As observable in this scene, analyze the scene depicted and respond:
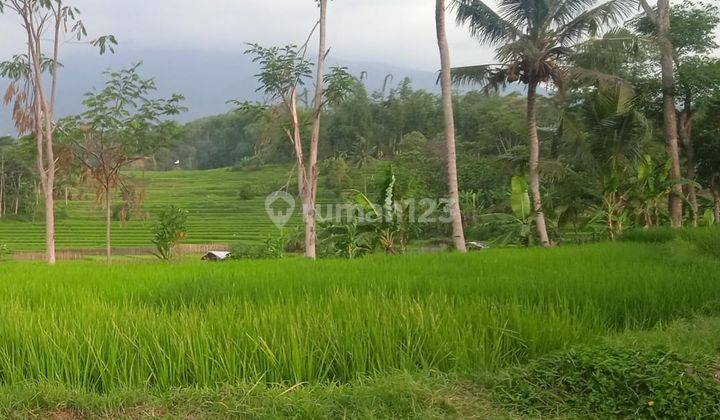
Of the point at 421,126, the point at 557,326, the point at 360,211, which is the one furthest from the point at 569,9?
the point at 421,126

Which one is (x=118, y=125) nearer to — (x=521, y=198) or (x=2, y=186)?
(x=521, y=198)

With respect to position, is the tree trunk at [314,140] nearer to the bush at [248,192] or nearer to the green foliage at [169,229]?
the green foliage at [169,229]

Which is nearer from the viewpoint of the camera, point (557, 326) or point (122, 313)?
point (557, 326)

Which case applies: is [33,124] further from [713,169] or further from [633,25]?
[713,169]

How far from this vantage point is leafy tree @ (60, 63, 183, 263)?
15422 millimetres

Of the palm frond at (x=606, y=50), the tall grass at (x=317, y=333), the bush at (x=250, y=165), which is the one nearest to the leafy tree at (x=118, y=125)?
the palm frond at (x=606, y=50)

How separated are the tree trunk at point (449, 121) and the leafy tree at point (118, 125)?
7.27 m

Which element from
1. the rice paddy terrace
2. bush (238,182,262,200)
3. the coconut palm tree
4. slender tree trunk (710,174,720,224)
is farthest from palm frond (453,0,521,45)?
bush (238,182,262,200)

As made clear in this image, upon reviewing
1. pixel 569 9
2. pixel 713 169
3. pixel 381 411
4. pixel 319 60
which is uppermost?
pixel 569 9

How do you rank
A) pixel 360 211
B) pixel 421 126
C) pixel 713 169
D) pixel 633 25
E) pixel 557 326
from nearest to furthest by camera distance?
1. pixel 557 326
2. pixel 360 211
3. pixel 633 25
4. pixel 713 169
5. pixel 421 126

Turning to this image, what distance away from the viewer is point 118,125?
15.6m

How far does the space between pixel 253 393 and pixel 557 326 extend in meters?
1.75

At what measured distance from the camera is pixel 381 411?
8.88ft

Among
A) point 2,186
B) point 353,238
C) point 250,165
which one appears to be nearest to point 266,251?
point 353,238
